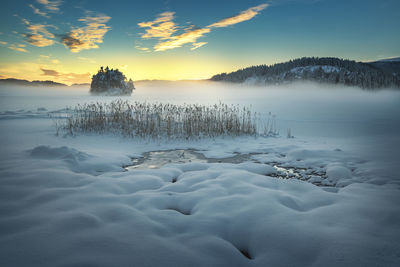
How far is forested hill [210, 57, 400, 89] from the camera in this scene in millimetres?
51594

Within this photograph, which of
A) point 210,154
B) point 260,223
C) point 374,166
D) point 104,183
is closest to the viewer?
point 260,223

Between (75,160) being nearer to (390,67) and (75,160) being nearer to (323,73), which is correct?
(323,73)

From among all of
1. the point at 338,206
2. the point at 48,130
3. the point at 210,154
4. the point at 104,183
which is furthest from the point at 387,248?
the point at 48,130

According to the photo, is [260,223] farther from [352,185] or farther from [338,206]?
[352,185]

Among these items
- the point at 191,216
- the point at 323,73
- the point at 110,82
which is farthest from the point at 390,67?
the point at 191,216

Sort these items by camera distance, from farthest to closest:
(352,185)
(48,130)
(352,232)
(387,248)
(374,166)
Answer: (48,130) < (374,166) < (352,185) < (352,232) < (387,248)

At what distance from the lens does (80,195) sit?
10.2ft

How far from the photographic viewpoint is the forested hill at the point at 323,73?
51.6m

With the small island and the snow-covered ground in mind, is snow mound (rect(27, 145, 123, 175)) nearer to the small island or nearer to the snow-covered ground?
the snow-covered ground

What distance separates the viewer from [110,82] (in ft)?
171

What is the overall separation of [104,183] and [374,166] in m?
5.89

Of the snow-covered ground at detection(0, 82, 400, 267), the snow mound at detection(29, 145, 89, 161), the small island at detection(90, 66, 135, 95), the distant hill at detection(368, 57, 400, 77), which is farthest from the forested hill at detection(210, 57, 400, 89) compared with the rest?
the snow mound at detection(29, 145, 89, 161)

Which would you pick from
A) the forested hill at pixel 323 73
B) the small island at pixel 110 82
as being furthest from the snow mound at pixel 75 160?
the forested hill at pixel 323 73

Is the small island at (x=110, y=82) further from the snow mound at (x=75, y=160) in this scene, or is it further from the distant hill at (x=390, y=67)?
the distant hill at (x=390, y=67)
